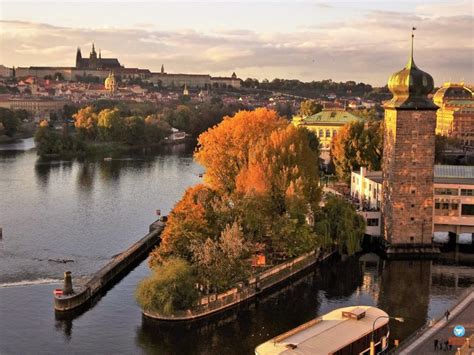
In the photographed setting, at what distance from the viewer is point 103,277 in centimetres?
4259

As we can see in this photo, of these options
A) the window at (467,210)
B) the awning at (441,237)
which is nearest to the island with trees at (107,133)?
the awning at (441,237)

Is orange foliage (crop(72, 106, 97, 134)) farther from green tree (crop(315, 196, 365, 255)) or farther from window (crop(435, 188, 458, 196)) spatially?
window (crop(435, 188, 458, 196))

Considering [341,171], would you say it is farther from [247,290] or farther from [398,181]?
[247,290]

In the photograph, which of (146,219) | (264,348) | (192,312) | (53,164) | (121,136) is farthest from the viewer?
(121,136)

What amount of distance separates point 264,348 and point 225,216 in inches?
562

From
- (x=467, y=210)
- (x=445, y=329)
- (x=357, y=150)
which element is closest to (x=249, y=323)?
(x=445, y=329)

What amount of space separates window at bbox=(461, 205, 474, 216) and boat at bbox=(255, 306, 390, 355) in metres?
21.3

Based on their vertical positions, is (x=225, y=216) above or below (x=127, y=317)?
above

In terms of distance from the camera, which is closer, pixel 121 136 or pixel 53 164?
pixel 53 164

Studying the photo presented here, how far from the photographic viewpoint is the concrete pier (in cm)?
3838

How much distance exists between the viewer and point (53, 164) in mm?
97688

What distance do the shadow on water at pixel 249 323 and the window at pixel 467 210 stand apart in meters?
11.9

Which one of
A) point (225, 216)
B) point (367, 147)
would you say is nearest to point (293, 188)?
point (225, 216)

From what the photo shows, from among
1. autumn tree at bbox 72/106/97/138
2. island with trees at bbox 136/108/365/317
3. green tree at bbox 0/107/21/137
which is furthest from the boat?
green tree at bbox 0/107/21/137
